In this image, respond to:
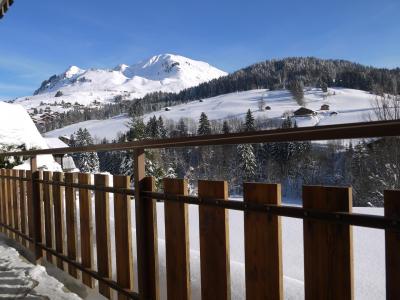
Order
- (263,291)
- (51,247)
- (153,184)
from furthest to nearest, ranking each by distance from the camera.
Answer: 1. (51,247)
2. (153,184)
3. (263,291)

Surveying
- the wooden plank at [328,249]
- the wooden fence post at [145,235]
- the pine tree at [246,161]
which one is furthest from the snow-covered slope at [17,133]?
the pine tree at [246,161]

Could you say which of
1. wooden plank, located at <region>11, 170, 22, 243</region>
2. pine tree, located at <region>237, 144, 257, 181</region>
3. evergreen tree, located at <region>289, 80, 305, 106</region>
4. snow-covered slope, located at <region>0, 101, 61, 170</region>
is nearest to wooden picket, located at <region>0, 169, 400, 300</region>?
wooden plank, located at <region>11, 170, 22, 243</region>

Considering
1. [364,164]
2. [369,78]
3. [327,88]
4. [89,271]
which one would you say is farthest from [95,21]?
[327,88]

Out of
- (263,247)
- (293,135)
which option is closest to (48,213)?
(263,247)

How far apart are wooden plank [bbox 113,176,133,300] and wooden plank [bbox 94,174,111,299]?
17 cm

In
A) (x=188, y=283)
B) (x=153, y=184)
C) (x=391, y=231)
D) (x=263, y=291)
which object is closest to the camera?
(x=391, y=231)

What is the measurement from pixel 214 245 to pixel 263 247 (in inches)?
11.2

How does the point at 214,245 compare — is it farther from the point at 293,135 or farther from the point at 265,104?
the point at 265,104

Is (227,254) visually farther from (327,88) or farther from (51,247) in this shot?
(327,88)

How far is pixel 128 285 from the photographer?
236 cm

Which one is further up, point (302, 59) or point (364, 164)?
point (302, 59)

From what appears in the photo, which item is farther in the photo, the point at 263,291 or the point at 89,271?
the point at 89,271

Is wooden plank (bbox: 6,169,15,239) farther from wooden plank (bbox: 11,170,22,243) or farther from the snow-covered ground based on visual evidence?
the snow-covered ground

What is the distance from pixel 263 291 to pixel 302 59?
133 m
